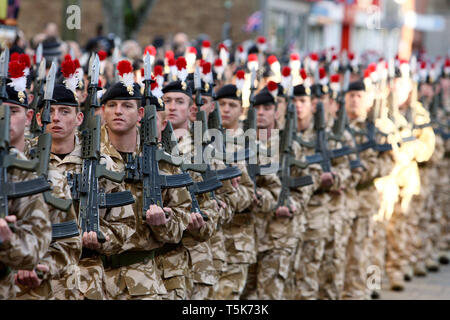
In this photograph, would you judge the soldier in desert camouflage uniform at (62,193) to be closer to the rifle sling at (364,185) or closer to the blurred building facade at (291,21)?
the rifle sling at (364,185)

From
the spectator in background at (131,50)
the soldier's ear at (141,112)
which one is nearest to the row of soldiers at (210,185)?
the soldier's ear at (141,112)

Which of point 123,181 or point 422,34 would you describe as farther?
point 422,34

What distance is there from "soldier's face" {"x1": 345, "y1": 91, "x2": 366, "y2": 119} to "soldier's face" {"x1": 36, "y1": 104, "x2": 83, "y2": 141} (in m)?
6.10

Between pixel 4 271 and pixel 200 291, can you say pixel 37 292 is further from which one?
pixel 200 291

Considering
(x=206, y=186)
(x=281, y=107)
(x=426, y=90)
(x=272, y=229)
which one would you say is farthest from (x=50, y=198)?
(x=426, y=90)

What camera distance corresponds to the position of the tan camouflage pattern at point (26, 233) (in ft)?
15.8

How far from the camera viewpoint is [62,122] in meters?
6.42

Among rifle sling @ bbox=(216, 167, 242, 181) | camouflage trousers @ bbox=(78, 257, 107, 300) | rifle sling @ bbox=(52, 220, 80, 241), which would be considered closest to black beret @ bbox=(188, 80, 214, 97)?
rifle sling @ bbox=(216, 167, 242, 181)

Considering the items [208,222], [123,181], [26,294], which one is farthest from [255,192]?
[26,294]

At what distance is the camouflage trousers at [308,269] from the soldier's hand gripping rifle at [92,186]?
4.25m

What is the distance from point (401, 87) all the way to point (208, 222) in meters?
6.91

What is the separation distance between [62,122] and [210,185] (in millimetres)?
1565
